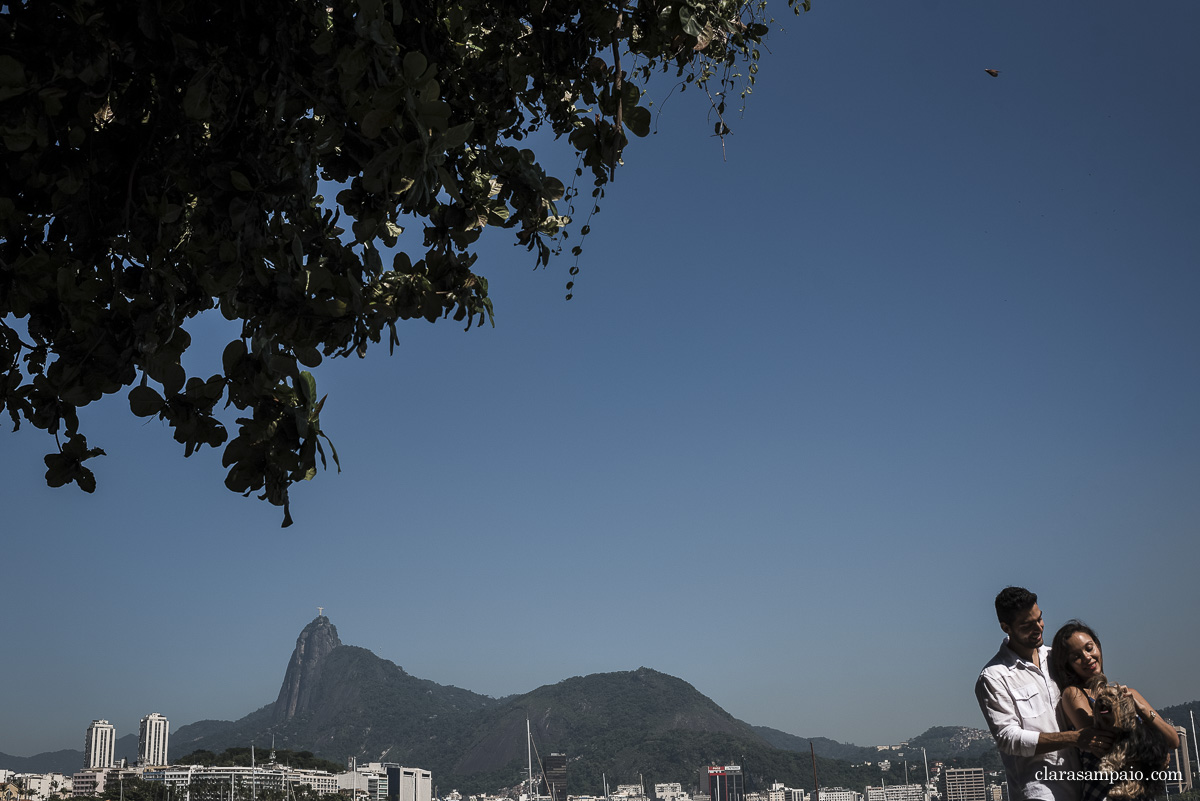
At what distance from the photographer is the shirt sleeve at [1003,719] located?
2.35 meters

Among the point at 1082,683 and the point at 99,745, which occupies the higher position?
the point at 1082,683

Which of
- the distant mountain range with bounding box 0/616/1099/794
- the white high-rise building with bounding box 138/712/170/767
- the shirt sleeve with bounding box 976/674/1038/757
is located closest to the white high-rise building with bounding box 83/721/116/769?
the white high-rise building with bounding box 138/712/170/767

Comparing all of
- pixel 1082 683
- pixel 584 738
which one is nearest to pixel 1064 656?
pixel 1082 683

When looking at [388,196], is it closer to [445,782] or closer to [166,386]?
[166,386]

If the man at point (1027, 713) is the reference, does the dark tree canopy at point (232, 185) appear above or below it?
above

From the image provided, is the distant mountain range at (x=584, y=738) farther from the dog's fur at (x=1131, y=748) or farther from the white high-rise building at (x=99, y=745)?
the dog's fur at (x=1131, y=748)

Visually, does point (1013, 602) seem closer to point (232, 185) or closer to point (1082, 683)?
point (1082, 683)

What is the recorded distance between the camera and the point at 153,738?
10544cm

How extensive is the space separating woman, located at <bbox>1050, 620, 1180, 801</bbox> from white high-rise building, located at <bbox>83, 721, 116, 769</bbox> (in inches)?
4806

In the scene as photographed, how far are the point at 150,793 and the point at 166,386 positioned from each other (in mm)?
61287

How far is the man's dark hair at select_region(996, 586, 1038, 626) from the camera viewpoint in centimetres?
259

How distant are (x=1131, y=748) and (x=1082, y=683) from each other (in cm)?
23

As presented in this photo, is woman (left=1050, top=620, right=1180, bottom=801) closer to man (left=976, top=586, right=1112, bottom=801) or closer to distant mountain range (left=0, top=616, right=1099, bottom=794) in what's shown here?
man (left=976, top=586, right=1112, bottom=801)

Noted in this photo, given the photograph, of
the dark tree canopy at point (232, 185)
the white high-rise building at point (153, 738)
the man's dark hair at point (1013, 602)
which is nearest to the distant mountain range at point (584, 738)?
the white high-rise building at point (153, 738)
